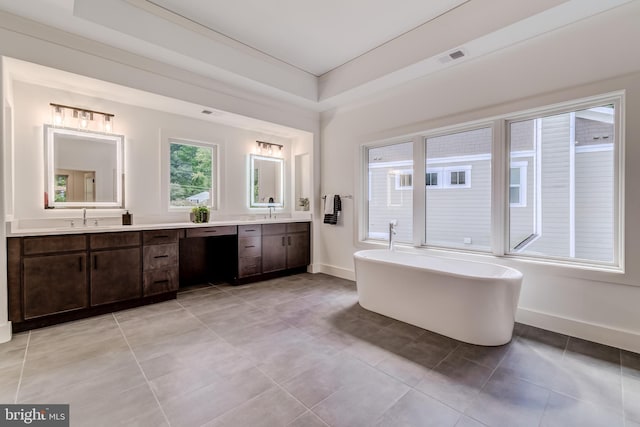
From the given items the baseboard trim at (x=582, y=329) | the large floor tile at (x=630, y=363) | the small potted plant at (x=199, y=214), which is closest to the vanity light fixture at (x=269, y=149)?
the small potted plant at (x=199, y=214)

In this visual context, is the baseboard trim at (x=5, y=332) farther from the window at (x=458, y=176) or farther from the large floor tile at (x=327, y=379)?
the window at (x=458, y=176)

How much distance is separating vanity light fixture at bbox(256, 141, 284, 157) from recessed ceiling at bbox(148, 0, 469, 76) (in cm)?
156

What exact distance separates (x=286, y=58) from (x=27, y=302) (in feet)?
12.7

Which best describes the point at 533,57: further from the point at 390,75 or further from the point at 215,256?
the point at 215,256

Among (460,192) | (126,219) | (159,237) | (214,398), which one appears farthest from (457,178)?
(126,219)

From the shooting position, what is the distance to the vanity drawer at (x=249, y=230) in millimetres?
4074

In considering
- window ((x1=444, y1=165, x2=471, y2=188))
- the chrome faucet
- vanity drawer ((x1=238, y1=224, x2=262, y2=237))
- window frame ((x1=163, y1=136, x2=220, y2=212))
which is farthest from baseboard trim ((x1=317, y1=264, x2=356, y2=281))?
window frame ((x1=163, y1=136, x2=220, y2=212))

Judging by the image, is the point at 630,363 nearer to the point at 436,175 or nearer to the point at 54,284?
the point at 436,175

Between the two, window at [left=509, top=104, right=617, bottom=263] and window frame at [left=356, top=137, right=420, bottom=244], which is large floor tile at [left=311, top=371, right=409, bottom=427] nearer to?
window at [left=509, top=104, right=617, bottom=263]

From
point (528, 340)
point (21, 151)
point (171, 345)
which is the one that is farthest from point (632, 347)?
point (21, 151)

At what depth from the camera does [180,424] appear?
1.48 m

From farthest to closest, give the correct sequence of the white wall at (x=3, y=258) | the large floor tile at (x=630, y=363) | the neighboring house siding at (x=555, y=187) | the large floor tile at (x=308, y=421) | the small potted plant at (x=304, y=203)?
the small potted plant at (x=304, y=203) < the neighboring house siding at (x=555, y=187) < the white wall at (x=3, y=258) < the large floor tile at (x=630, y=363) < the large floor tile at (x=308, y=421)

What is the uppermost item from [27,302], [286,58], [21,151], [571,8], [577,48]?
[286,58]

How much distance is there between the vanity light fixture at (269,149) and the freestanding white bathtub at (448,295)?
275 cm
